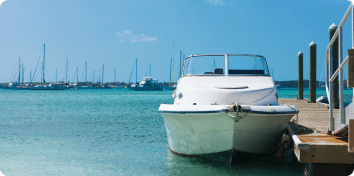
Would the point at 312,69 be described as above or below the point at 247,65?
above

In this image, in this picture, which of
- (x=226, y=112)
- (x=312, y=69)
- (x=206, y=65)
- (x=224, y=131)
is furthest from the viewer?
(x=312, y=69)

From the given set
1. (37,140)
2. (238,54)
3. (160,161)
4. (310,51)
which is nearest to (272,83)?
(238,54)

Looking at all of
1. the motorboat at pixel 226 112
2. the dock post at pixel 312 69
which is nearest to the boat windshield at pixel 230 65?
the motorboat at pixel 226 112

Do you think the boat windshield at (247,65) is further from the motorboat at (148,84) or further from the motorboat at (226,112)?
the motorboat at (148,84)

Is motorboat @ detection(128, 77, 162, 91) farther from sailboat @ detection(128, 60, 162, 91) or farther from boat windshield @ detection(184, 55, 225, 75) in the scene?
boat windshield @ detection(184, 55, 225, 75)

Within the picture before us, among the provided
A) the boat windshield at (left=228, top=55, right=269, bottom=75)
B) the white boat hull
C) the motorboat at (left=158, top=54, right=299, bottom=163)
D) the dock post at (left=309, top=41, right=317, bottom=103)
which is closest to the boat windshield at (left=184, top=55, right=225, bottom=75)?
the motorboat at (left=158, top=54, right=299, bottom=163)

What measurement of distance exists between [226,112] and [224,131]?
0.58m

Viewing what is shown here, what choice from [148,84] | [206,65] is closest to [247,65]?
[206,65]

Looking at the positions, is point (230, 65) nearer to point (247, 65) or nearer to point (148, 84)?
point (247, 65)

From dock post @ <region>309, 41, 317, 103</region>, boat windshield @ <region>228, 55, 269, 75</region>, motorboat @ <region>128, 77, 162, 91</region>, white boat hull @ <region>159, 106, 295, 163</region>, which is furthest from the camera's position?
motorboat @ <region>128, 77, 162, 91</region>

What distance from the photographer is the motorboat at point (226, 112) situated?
6.79 m

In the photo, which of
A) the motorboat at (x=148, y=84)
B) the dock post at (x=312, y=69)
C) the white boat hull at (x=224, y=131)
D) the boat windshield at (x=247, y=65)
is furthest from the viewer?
the motorboat at (x=148, y=84)

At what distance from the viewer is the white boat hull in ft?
22.2

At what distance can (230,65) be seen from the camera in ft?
28.4
